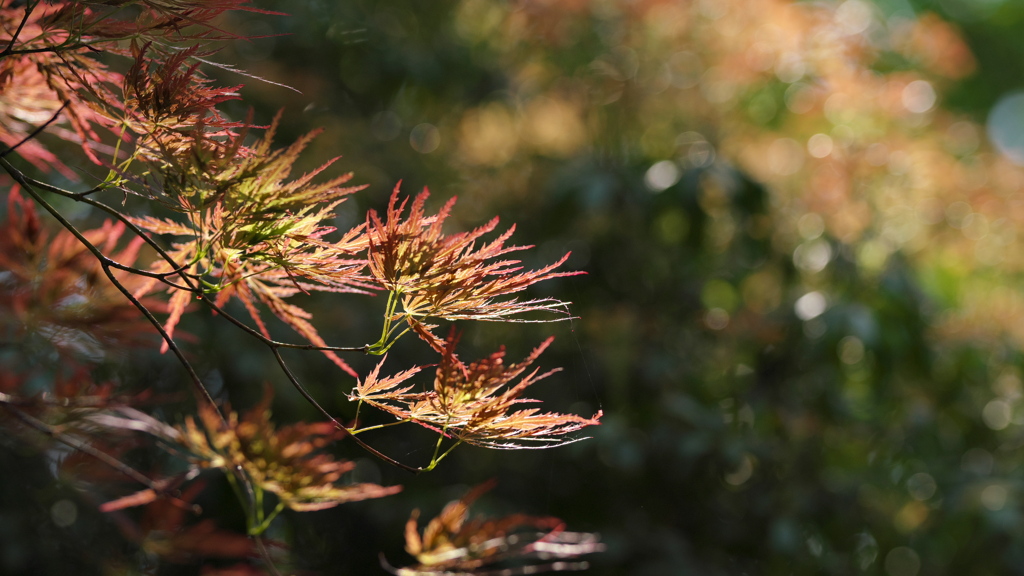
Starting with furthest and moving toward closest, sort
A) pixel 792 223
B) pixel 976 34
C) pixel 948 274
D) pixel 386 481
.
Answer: pixel 976 34 → pixel 948 274 → pixel 792 223 → pixel 386 481

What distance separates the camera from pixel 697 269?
4.74 feet

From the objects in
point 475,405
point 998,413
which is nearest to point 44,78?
point 475,405

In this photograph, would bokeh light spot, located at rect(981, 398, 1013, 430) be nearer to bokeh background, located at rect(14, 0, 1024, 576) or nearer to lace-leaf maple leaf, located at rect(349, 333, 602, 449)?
bokeh background, located at rect(14, 0, 1024, 576)

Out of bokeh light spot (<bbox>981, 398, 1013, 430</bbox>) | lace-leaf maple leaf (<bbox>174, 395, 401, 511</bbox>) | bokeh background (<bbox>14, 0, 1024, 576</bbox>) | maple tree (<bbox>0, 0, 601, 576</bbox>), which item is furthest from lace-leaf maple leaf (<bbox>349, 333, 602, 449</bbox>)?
bokeh light spot (<bbox>981, 398, 1013, 430</bbox>)

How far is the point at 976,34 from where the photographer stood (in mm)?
4484

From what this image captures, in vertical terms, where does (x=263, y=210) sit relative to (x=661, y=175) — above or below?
above

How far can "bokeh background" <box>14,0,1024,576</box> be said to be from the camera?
1.24 metres

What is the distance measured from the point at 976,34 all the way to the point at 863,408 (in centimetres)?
402

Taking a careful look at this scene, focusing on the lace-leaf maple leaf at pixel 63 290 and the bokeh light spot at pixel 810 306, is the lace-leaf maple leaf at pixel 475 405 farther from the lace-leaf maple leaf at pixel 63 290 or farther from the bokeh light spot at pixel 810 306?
the bokeh light spot at pixel 810 306

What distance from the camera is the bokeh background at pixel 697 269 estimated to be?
124 cm

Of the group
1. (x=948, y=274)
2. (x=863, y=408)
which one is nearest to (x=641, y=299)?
(x=863, y=408)

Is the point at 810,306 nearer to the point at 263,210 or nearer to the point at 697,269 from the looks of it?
the point at 697,269

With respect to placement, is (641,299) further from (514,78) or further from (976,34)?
(976,34)

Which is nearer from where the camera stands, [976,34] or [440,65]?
[440,65]
